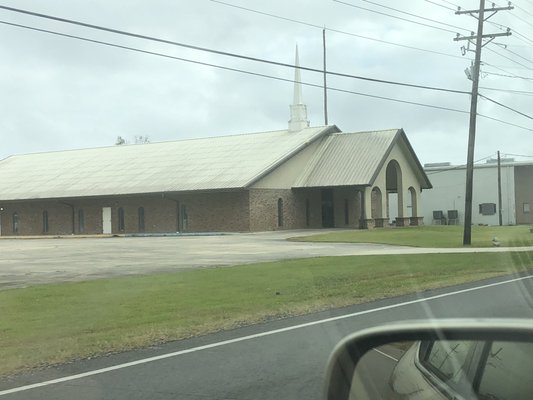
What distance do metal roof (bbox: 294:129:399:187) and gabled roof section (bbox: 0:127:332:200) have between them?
5.90 feet

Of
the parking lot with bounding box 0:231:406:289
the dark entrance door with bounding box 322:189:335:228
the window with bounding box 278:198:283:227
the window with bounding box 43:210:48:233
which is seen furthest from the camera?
the window with bounding box 43:210:48:233

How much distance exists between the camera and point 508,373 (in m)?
2.39

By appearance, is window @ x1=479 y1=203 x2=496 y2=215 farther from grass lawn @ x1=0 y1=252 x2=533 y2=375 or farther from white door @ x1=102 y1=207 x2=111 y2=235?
grass lawn @ x1=0 y1=252 x2=533 y2=375

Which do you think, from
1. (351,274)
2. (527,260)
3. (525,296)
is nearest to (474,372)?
(525,296)

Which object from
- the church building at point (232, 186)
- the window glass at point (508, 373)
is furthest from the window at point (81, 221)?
the window glass at point (508, 373)

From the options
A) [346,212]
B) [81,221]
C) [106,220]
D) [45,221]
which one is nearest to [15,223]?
[45,221]

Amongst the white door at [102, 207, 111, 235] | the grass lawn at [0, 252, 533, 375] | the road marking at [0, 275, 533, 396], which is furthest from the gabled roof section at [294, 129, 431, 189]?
the road marking at [0, 275, 533, 396]

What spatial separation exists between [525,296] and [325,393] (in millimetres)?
11423

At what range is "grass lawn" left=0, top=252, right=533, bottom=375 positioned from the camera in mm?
9438

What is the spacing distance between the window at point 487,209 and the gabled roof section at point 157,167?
86.0 feet

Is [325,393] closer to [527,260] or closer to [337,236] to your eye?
[527,260]

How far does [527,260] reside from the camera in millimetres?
22094

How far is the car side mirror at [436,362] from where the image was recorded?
2.37 meters

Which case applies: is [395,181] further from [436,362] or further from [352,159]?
[436,362]
